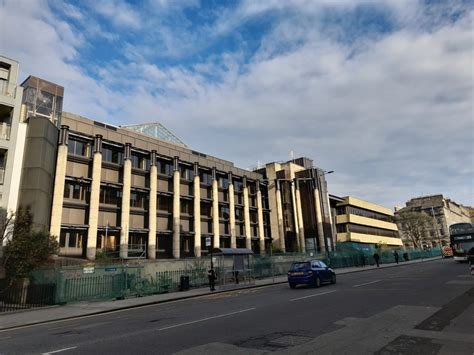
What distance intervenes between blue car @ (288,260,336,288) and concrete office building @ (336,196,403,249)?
54.1 m

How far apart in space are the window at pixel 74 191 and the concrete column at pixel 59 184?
46.8 inches

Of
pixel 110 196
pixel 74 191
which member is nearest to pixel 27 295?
pixel 74 191

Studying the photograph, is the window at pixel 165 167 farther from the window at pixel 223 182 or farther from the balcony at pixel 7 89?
the balcony at pixel 7 89

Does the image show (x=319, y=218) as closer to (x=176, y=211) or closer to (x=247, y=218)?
(x=247, y=218)

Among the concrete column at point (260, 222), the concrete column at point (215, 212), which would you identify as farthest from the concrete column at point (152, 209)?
the concrete column at point (260, 222)

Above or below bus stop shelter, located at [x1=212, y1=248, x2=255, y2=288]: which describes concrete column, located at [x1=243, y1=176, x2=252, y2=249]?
above

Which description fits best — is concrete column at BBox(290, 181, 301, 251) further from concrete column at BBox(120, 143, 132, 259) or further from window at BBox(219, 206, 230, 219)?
concrete column at BBox(120, 143, 132, 259)

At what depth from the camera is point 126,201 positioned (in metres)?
42.4

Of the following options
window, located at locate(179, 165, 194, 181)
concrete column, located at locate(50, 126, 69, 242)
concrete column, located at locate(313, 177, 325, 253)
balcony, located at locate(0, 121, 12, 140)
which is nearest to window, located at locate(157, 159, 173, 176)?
window, located at locate(179, 165, 194, 181)

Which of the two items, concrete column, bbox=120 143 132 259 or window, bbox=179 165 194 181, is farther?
window, bbox=179 165 194 181

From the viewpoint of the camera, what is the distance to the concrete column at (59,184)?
35.1 m

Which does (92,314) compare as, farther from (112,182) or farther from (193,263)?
(112,182)

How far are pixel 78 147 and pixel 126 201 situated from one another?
853 cm

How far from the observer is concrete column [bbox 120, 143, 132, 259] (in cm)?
4061
